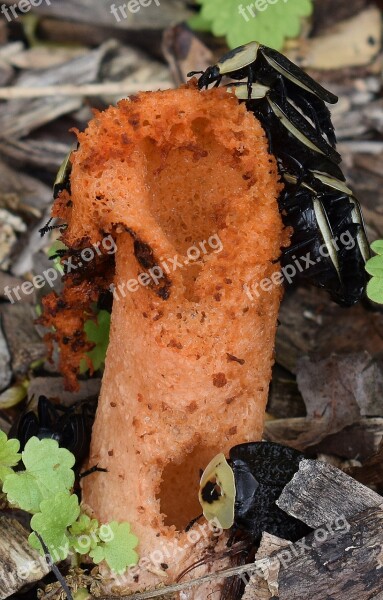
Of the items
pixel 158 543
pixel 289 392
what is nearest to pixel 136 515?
pixel 158 543

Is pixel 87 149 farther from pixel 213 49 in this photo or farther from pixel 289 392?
pixel 213 49

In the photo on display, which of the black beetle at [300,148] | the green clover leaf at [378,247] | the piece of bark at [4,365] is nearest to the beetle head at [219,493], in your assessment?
the black beetle at [300,148]

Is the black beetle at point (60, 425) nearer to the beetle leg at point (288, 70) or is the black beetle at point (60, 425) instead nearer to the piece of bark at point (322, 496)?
the piece of bark at point (322, 496)

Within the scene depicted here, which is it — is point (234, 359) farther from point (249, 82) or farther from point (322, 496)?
point (249, 82)

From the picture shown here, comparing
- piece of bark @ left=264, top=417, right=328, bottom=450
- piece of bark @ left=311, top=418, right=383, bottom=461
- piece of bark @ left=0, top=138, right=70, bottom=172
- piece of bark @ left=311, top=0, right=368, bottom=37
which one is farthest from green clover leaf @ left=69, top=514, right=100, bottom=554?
piece of bark @ left=311, top=0, right=368, bottom=37

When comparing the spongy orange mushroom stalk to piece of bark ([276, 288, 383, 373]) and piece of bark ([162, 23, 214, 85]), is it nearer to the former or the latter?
piece of bark ([276, 288, 383, 373])

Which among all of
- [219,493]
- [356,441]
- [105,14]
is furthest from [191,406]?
[105,14]
